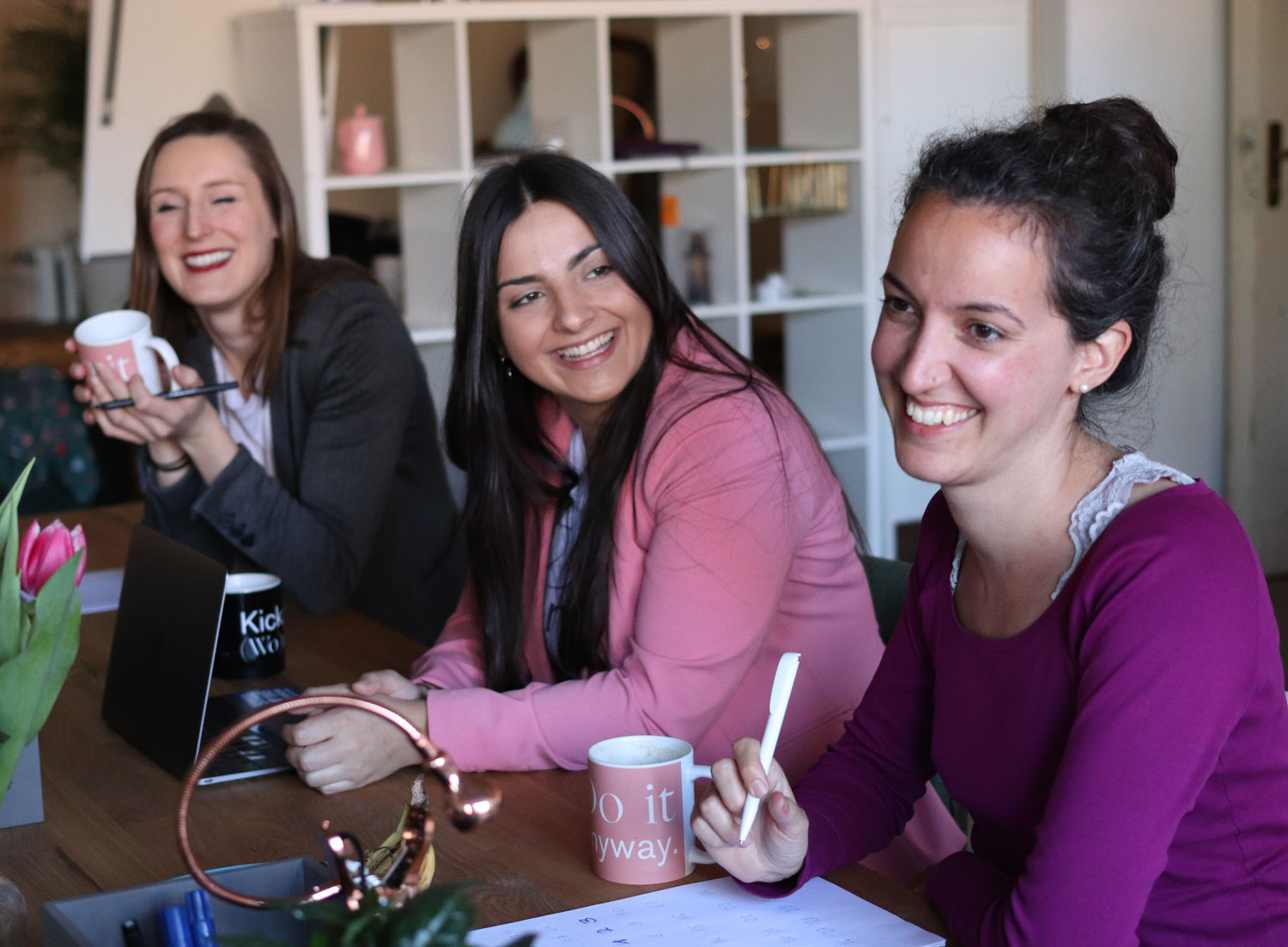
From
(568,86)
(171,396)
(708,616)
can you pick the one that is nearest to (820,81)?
(568,86)

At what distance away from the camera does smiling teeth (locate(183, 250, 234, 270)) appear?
6.72ft

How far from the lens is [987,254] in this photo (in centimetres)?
100

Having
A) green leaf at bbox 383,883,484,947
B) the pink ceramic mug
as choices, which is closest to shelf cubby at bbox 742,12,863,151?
the pink ceramic mug

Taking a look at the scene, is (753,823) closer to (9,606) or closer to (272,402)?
(9,606)

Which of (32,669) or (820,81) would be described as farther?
(820,81)

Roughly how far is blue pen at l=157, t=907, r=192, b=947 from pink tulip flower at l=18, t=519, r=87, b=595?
0.29 metres

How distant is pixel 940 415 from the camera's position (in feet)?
3.38

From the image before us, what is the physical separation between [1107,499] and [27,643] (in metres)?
0.73

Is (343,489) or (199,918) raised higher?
(343,489)

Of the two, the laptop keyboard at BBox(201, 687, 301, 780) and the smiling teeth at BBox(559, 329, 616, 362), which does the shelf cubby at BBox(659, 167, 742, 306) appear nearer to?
the smiling teeth at BBox(559, 329, 616, 362)

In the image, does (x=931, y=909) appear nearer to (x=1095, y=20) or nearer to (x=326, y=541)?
(x=326, y=541)

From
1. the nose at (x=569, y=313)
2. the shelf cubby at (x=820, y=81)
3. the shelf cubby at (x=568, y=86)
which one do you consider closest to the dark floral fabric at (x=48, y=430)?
the shelf cubby at (x=568, y=86)

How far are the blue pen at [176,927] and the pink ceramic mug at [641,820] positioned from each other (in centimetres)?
29

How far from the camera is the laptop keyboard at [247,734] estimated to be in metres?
1.30
